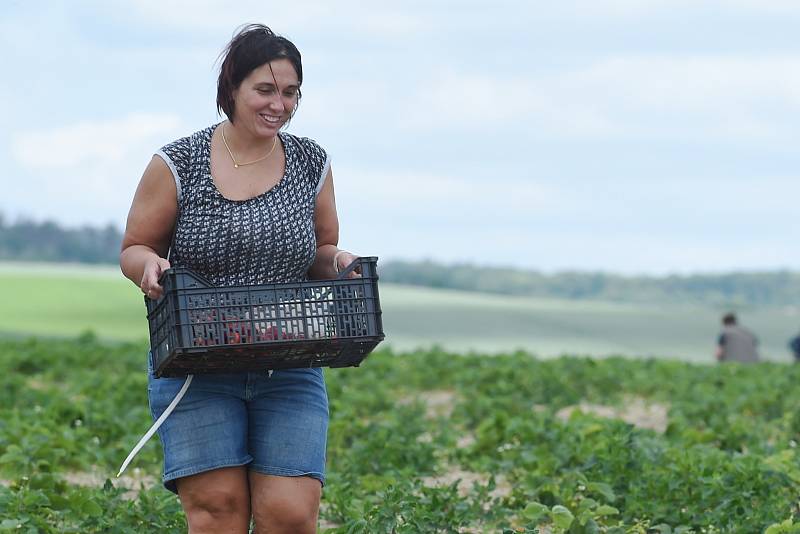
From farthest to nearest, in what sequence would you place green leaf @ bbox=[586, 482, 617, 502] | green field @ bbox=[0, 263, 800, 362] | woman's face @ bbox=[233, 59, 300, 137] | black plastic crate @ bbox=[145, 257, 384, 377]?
green field @ bbox=[0, 263, 800, 362]
green leaf @ bbox=[586, 482, 617, 502]
woman's face @ bbox=[233, 59, 300, 137]
black plastic crate @ bbox=[145, 257, 384, 377]

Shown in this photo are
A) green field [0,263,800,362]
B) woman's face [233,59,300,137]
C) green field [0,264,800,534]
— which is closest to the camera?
woman's face [233,59,300,137]

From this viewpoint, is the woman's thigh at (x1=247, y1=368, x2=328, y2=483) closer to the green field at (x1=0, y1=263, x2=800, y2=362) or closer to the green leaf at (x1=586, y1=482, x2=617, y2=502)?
the green leaf at (x1=586, y1=482, x2=617, y2=502)

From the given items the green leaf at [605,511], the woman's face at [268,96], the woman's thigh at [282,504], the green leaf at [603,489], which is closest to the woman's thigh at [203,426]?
the woman's thigh at [282,504]

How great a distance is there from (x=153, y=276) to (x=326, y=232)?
720 mm

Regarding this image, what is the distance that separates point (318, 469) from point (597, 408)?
9.00 metres

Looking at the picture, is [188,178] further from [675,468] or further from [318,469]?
[675,468]

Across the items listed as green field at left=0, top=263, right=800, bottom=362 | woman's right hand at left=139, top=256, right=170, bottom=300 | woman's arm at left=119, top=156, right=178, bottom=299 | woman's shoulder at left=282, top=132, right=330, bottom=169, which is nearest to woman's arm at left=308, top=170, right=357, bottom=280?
woman's shoulder at left=282, top=132, right=330, bottom=169

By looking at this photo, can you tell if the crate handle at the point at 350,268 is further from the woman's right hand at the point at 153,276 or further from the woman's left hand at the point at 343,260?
the woman's right hand at the point at 153,276

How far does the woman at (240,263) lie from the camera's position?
424 centimetres

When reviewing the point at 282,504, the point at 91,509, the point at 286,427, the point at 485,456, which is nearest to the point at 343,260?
the point at 286,427

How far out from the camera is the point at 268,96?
13.9ft

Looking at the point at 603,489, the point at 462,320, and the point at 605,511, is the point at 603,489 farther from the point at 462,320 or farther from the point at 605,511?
the point at 462,320

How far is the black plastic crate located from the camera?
3971 millimetres

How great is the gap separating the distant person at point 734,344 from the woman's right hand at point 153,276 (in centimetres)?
1733
